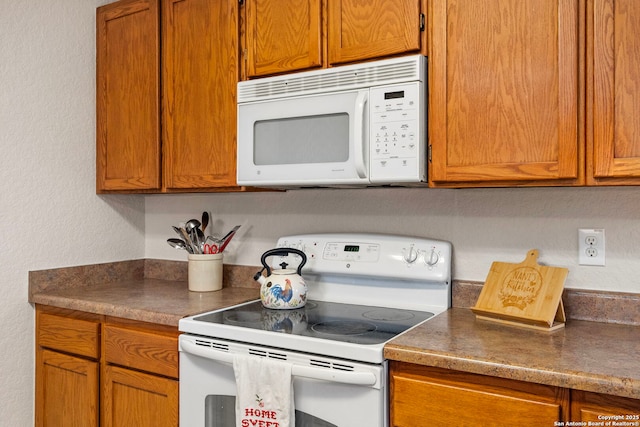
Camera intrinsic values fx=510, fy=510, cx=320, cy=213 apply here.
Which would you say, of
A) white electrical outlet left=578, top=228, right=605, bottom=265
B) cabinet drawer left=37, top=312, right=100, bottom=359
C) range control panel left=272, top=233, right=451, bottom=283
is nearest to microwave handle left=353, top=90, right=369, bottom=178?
range control panel left=272, top=233, right=451, bottom=283

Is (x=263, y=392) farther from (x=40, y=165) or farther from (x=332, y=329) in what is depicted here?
(x=40, y=165)

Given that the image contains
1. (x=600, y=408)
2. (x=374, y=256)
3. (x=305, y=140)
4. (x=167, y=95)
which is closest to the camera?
(x=600, y=408)

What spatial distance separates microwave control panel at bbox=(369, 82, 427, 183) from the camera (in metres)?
1.54

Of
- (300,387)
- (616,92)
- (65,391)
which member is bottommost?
(65,391)

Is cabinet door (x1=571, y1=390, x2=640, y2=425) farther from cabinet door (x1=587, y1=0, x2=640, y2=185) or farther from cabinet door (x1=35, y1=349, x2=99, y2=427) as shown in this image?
cabinet door (x1=35, y1=349, x2=99, y2=427)

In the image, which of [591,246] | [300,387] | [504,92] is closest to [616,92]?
[504,92]

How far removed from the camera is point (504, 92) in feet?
4.75

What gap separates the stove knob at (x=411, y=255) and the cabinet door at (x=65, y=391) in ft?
3.93

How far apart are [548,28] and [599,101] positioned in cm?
24

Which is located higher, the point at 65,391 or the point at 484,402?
the point at 484,402

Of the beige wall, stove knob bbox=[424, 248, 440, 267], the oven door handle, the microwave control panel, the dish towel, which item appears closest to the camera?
the oven door handle

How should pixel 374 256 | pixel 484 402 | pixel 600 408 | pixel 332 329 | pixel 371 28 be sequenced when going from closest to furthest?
pixel 600 408, pixel 484 402, pixel 332 329, pixel 371 28, pixel 374 256

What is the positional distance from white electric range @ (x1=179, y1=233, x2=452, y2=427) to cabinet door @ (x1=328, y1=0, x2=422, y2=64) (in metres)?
0.66

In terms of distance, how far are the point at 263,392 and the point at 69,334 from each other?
953 millimetres
